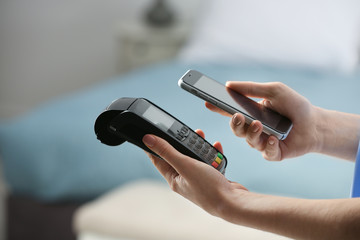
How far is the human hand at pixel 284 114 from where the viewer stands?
20.6 inches

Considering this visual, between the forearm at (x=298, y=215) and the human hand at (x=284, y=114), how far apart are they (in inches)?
3.3

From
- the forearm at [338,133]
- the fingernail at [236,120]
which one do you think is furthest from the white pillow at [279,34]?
the fingernail at [236,120]

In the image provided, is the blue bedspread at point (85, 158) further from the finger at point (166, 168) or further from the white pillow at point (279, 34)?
the finger at point (166, 168)

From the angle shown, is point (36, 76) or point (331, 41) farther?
point (36, 76)

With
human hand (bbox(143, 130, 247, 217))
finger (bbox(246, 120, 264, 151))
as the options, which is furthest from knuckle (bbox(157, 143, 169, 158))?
finger (bbox(246, 120, 264, 151))

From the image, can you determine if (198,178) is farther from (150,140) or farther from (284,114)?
(284,114)

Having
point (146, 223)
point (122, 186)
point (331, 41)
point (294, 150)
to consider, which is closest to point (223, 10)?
point (331, 41)

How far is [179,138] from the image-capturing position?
465mm

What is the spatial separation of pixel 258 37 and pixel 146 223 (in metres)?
1.13

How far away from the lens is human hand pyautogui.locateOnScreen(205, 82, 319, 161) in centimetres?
52

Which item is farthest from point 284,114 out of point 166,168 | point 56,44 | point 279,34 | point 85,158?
point 56,44

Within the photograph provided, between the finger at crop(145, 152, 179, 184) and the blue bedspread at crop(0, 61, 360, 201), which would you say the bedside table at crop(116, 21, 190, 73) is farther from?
the finger at crop(145, 152, 179, 184)

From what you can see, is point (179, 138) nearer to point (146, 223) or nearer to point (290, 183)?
point (146, 223)

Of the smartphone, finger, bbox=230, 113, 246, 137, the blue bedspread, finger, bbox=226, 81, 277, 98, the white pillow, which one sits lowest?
the blue bedspread
